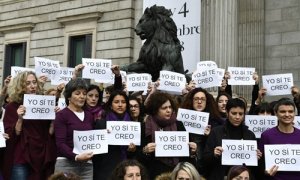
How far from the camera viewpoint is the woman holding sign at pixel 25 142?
582 cm

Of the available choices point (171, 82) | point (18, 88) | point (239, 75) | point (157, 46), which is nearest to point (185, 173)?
point (18, 88)

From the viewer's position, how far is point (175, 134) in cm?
563

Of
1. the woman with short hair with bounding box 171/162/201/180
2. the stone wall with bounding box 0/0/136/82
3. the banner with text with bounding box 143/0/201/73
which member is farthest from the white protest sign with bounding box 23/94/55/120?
the stone wall with bounding box 0/0/136/82

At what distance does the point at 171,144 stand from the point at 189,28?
37.5 ft

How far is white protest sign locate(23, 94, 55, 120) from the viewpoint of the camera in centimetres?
582

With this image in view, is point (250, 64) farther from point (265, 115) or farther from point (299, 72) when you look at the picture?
point (265, 115)

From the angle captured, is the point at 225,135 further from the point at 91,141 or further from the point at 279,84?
the point at 279,84

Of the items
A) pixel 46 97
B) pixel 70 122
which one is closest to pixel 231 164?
pixel 70 122

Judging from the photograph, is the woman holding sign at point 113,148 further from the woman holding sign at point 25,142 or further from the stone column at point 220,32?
the stone column at point 220,32

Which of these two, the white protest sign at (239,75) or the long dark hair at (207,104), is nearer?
the long dark hair at (207,104)

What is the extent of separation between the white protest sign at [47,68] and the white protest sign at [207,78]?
2.25 m

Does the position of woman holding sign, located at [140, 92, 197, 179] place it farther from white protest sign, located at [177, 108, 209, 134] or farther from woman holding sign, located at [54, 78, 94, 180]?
woman holding sign, located at [54, 78, 94, 180]

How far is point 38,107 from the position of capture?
19.2 ft

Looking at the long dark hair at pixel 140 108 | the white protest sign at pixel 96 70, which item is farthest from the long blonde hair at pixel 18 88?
the white protest sign at pixel 96 70
